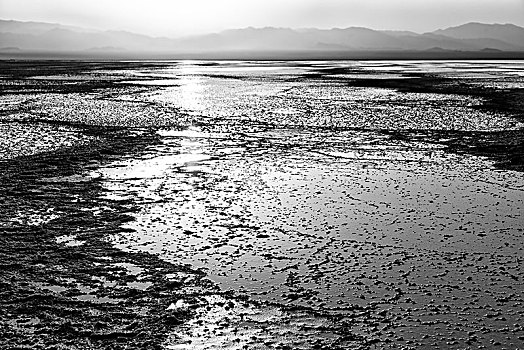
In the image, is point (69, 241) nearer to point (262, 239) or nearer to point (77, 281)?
point (77, 281)

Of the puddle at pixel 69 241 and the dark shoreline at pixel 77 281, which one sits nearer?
the dark shoreline at pixel 77 281

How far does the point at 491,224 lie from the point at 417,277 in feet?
9.75

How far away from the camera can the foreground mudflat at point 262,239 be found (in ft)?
21.3

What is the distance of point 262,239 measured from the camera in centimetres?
934

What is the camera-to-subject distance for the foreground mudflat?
21.3ft

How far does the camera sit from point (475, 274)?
798 centimetres

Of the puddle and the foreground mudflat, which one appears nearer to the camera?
the foreground mudflat

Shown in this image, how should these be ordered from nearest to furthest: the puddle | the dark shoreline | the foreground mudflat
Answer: the dark shoreline, the foreground mudflat, the puddle

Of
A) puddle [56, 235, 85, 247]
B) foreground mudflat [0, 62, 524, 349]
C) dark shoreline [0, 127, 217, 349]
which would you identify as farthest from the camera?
puddle [56, 235, 85, 247]

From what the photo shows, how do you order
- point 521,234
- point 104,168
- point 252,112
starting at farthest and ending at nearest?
point 252,112 < point 104,168 < point 521,234

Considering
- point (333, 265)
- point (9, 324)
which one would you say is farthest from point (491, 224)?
point (9, 324)

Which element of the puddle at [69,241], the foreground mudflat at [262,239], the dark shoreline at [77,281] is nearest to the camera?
the dark shoreline at [77,281]

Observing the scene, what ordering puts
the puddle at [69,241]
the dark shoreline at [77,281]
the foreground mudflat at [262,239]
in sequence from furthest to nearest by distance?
the puddle at [69,241]
the foreground mudflat at [262,239]
the dark shoreline at [77,281]

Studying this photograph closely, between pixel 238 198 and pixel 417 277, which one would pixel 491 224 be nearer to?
pixel 417 277
